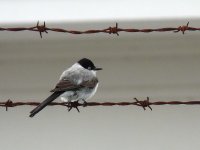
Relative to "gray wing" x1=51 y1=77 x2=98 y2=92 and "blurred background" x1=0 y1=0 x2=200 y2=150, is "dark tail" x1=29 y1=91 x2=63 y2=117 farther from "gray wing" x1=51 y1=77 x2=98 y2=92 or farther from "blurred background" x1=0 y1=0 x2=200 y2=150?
"blurred background" x1=0 y1=0 x2=200 y2=150

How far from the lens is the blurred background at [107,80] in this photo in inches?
216

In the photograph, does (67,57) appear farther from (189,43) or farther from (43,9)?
(189,43)

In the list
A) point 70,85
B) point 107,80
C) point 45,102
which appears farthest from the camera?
point 107,80

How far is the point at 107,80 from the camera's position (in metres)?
5.70

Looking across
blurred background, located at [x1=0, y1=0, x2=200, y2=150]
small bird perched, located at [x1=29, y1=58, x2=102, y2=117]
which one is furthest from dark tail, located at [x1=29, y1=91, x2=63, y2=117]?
blurred background, located at [x1=0, y1=0, x2=200, y2=150]

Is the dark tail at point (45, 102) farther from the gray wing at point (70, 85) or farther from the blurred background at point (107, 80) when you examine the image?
the blurred background at point (107, 80)

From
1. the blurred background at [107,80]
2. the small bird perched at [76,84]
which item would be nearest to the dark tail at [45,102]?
the small bird perched at [76,84]

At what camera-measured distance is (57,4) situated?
5.60 meters

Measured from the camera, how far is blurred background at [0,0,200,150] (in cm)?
548

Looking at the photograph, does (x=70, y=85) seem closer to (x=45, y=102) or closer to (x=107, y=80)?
(x=45, y=102)

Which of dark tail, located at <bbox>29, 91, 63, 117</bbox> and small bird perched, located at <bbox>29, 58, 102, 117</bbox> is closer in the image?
dark tail, located at <bbox>29, 91, 63, 117</bbox>

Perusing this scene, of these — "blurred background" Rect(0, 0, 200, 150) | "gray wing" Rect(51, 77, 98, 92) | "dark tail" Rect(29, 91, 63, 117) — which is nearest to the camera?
"dark tail" Rect(29, 91, 63, 117)

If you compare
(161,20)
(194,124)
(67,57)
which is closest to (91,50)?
(67,57)

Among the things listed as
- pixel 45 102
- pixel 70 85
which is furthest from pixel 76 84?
pixel 45 102
